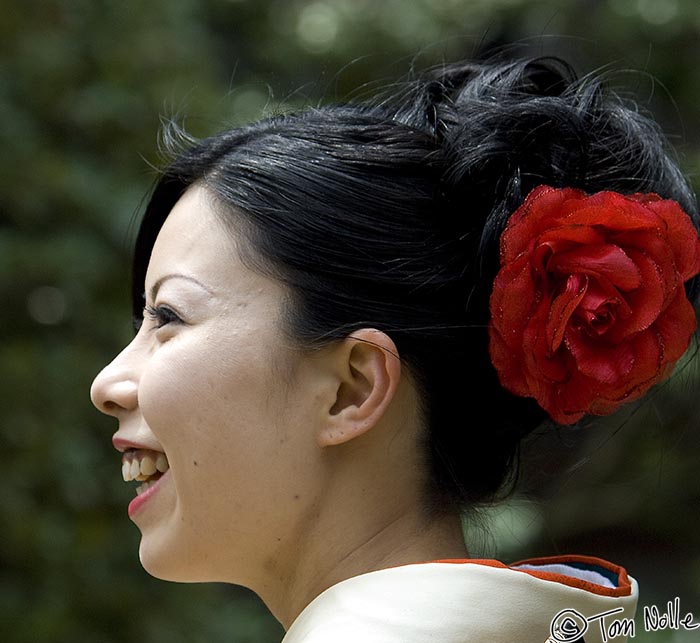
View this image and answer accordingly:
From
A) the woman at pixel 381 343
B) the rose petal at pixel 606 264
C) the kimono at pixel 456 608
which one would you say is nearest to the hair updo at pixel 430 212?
the woman at pixel 381 343

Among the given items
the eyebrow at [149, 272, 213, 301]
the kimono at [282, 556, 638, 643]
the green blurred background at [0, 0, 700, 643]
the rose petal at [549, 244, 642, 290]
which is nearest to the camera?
the kimono at [282, 556, 638, 643]

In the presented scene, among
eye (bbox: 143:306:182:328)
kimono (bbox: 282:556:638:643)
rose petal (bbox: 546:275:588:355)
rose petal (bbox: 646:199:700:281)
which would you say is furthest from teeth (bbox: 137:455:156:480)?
rose petal (bbox: 646:199:700:281)

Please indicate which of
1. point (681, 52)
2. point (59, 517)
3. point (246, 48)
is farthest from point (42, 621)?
point (681, 52)

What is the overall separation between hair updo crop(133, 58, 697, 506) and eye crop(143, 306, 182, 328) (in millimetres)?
141

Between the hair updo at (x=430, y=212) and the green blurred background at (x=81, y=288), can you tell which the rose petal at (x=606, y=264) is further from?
the green blurred background at (x=81, y=288)

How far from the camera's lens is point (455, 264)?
1.47 metres

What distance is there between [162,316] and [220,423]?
183 mm

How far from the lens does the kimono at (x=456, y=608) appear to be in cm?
125

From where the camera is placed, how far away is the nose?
149 centimetres

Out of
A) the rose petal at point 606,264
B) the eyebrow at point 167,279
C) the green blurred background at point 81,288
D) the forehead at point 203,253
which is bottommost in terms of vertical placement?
the green blurred background at point 81,288

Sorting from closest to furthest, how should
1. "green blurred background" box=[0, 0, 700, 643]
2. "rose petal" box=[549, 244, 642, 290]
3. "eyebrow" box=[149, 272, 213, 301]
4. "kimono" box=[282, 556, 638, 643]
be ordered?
"kimono" box=[282, 556, 638, 643] → "rose petal" box=[549, 244, 642, 290] → "eyebrow" box=[149, 272, 213, 301] → "green blurred background" box=[0, 0, 700, 643]

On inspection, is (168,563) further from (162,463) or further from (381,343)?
(381,343)

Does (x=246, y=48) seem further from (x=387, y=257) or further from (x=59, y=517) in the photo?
(x=387, y=257)

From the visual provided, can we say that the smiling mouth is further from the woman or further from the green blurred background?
the green blurred background
